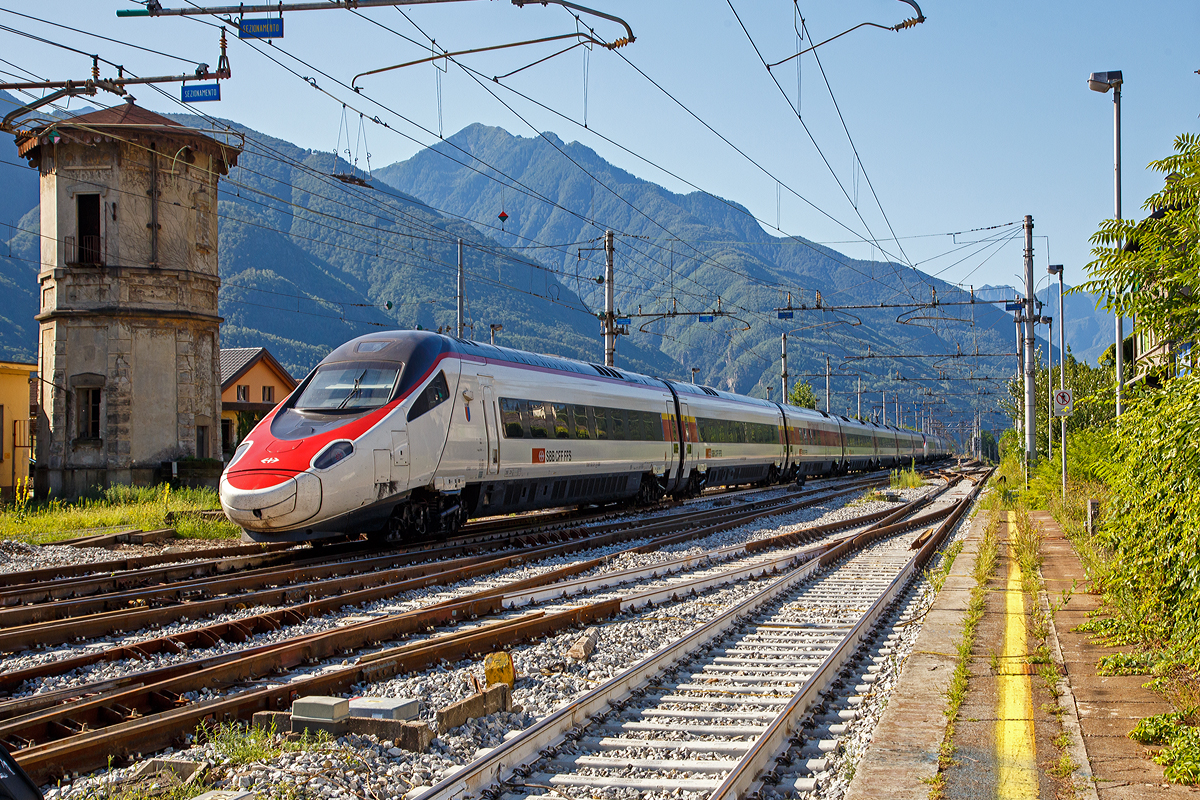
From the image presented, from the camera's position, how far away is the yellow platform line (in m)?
4.67

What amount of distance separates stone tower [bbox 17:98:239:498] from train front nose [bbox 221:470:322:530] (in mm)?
17095

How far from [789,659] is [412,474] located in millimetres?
7539

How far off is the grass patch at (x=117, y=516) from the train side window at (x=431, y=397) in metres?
5.20

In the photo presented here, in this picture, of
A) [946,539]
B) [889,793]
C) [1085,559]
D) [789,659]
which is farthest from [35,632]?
[946,539]

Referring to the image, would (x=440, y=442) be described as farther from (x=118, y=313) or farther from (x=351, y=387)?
(x=118, y=313)

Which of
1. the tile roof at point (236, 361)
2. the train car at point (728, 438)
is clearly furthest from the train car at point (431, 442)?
the tile roof at point (236, 361)

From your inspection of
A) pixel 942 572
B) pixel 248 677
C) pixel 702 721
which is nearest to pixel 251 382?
pixel 942 572

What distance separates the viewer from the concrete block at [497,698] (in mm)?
6082

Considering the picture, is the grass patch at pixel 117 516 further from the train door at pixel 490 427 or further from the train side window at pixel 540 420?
the train side window at pixel 540 420

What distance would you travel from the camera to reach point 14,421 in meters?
30.6

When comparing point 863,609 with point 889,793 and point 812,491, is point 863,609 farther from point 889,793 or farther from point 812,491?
point 812,491

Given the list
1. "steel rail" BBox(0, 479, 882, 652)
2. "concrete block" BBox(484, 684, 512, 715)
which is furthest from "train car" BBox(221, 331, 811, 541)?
"concrete block" BBox(484, 684, 512, 715)

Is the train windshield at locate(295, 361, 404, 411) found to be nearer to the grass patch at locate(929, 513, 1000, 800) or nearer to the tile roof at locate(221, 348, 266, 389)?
the grass patch at locate(929, 513, 1000, 800)

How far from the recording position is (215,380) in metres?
29.9
